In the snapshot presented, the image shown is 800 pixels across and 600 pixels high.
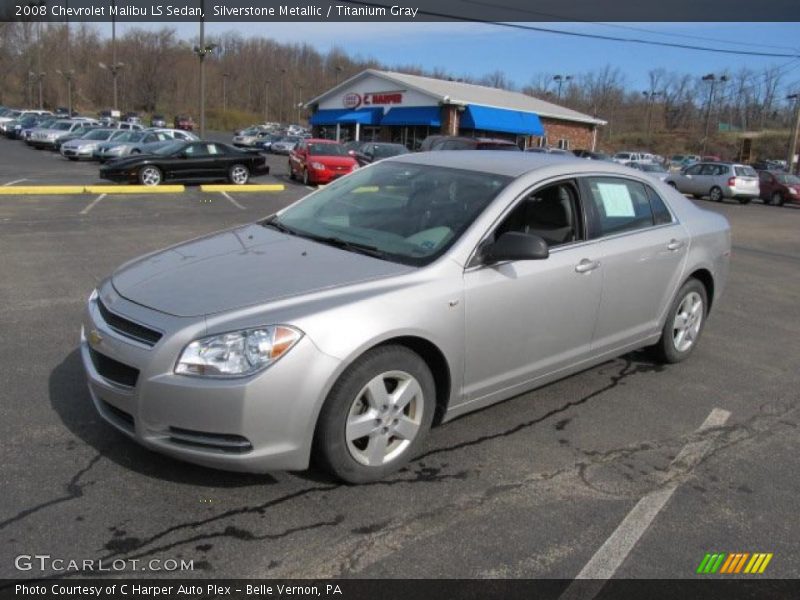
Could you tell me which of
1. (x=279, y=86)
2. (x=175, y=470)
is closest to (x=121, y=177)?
(x=175, y=470)

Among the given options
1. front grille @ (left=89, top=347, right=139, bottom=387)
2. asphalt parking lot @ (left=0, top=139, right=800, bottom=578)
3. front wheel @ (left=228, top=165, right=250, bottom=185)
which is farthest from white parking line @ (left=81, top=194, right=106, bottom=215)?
front grille @ (left=89, top=347, right=139, bottom=387)

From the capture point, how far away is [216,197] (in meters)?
17.3

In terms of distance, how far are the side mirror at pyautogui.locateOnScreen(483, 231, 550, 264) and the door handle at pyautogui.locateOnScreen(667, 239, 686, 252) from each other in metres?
1.81

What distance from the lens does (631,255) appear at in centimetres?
453

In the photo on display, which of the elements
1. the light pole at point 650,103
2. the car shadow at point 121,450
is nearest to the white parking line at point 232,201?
the car shadow at point 121,450

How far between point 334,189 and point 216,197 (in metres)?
13.4

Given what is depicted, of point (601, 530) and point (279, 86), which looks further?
point (279, 86)

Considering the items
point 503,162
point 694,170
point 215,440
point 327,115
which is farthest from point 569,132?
point 215,440

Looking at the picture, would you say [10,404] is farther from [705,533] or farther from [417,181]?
[705,533]

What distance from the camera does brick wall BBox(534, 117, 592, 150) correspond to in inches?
1855

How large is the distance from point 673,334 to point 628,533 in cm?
255

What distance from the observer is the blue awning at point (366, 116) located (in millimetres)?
46000

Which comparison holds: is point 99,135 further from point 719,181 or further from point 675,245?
point 675,245

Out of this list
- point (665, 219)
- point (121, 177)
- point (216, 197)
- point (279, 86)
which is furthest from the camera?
point (279, 86)
